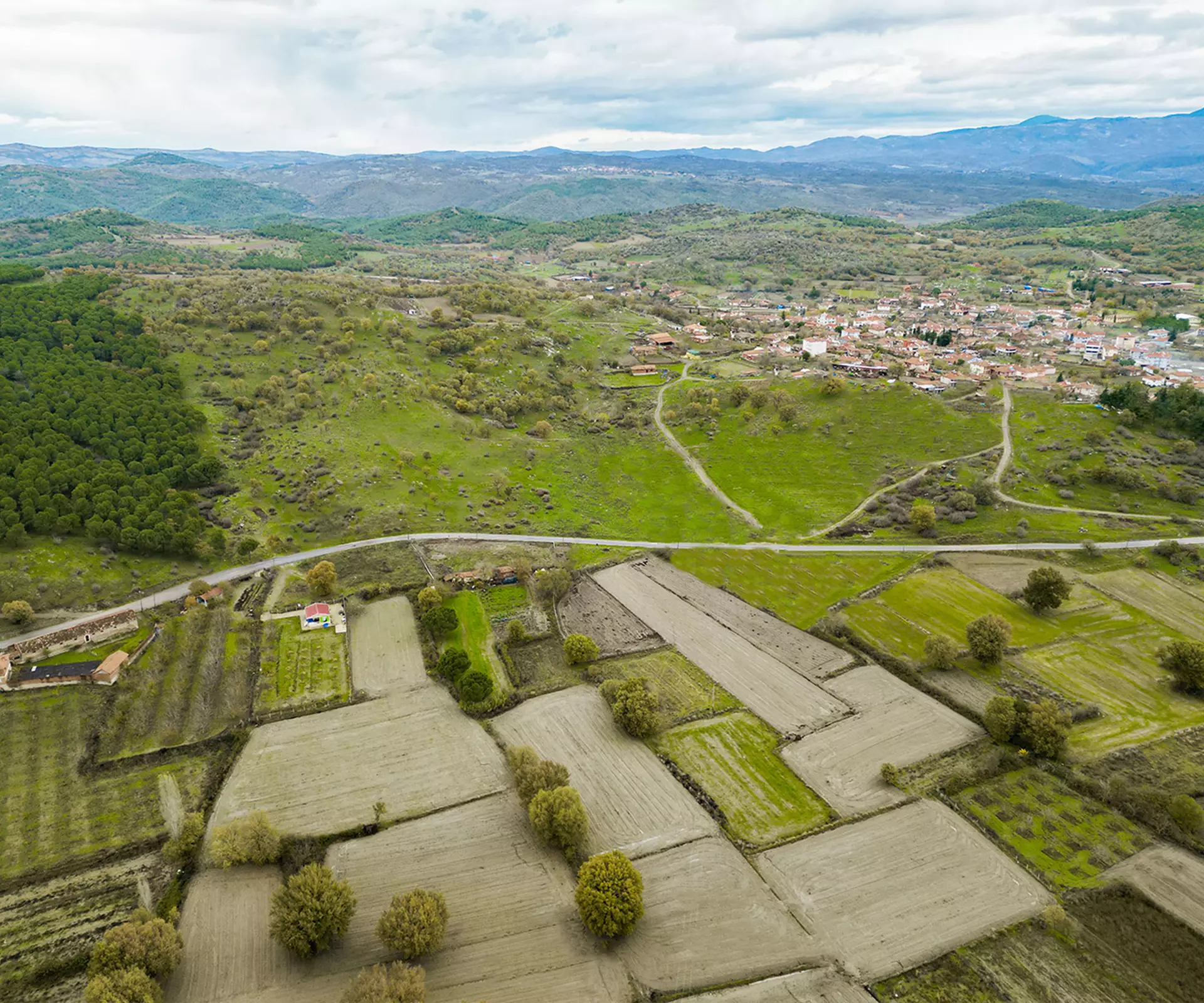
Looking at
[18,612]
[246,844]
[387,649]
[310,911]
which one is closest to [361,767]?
[246,844]

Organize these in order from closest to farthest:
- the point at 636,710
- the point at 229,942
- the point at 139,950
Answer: the point at 139,950
the point at 229,942
the point at 636,710

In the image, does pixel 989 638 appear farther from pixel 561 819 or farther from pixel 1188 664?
pixel 561 819

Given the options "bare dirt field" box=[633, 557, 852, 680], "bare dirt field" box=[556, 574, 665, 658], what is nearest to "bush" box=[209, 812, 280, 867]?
"bare dirt field" box=[556, 574, 665, 658]

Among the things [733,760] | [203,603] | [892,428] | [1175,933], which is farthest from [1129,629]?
Answer: [203,603]

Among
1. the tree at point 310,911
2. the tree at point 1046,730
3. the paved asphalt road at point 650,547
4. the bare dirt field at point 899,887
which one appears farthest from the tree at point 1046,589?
the tree at point 310,911

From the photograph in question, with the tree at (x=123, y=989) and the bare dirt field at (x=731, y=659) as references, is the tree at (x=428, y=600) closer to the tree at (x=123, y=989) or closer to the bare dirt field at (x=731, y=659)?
the bare dirt field at (x=731, y=659)

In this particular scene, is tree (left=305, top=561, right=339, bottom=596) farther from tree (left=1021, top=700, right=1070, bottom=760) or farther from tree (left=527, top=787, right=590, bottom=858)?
tree (left=1021, top=700, right=1070, bottom=760)

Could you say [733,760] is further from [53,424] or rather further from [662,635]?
[53,424]
